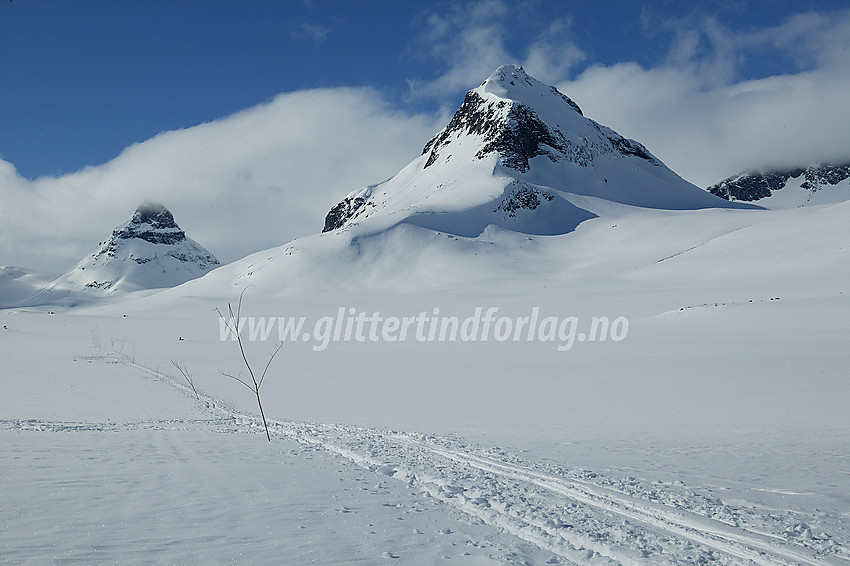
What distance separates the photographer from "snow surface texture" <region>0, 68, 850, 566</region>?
6324mm

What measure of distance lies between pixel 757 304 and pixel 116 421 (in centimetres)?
3773

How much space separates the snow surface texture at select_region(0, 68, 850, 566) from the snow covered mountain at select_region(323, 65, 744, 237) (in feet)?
228

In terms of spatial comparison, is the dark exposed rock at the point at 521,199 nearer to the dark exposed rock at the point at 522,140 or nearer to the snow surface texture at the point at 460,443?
the dark exposed rock at the point at 522,140

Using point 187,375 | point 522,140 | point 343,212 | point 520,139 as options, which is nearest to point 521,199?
point 520,139

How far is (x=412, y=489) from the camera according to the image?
873 centimetres

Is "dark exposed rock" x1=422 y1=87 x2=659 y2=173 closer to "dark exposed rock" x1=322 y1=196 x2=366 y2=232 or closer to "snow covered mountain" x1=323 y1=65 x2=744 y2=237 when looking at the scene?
"snow covered mountain" x1=323 y1=65 x2=744 y2=237

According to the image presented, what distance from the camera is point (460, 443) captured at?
41.7ft

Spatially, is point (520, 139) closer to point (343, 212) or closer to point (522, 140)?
point (522, 140)

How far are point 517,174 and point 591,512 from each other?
135 metres

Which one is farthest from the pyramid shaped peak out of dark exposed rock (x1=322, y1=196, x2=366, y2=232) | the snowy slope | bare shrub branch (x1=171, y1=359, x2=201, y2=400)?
bare shrub branch (x1=171, y1=359, x2=201, y2=400)

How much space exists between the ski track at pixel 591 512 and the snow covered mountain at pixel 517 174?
332 ft

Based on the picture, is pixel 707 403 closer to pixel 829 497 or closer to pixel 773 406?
pixel 773 406

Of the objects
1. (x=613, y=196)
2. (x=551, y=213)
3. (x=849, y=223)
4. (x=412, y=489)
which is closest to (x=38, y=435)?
(x=412, y=489)

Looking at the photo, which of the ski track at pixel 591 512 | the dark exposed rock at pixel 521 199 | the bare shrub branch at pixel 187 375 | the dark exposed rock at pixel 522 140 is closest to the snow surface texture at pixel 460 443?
the ski track at pixel 591 512
